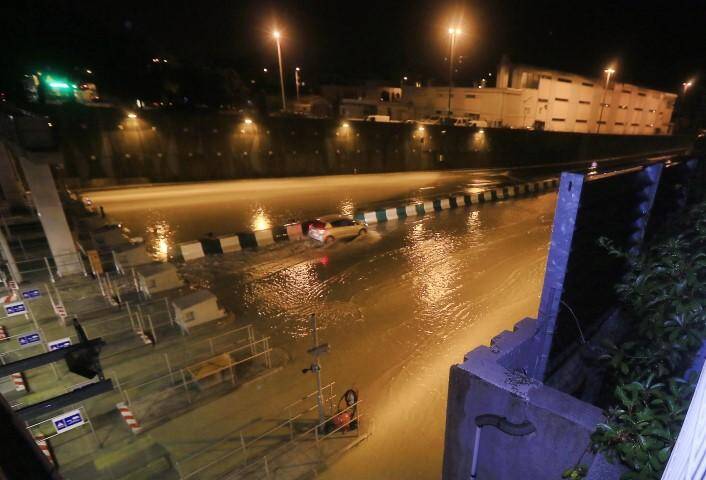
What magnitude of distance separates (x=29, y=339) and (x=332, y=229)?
1045 centimetres

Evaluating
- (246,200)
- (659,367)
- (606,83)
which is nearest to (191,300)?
(659,367)

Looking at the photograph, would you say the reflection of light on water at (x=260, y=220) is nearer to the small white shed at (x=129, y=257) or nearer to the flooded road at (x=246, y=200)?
the flooded road at (x=246, y=200)

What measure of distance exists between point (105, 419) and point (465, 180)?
30901 millimetres

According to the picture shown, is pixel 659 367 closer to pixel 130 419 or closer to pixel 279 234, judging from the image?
pixel 130 419

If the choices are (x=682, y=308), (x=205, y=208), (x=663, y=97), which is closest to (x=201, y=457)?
(x=682, y=308)

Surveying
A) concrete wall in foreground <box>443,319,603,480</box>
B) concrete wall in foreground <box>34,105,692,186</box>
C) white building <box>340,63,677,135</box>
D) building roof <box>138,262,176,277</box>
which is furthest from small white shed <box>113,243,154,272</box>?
white building <box>340,63,677,135</box>

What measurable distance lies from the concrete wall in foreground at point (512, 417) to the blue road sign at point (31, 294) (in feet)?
39.4

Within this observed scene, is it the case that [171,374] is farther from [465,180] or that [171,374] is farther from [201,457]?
[465,180]

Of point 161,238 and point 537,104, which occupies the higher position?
point 537,104

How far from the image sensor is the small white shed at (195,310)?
9.14 metres

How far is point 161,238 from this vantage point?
16.1 m

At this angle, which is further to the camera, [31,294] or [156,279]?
[156,279]

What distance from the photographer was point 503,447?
3906 millimetres

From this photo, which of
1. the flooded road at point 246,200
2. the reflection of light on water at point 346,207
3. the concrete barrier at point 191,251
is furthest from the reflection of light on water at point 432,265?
the concrete barrier at point 191,251
